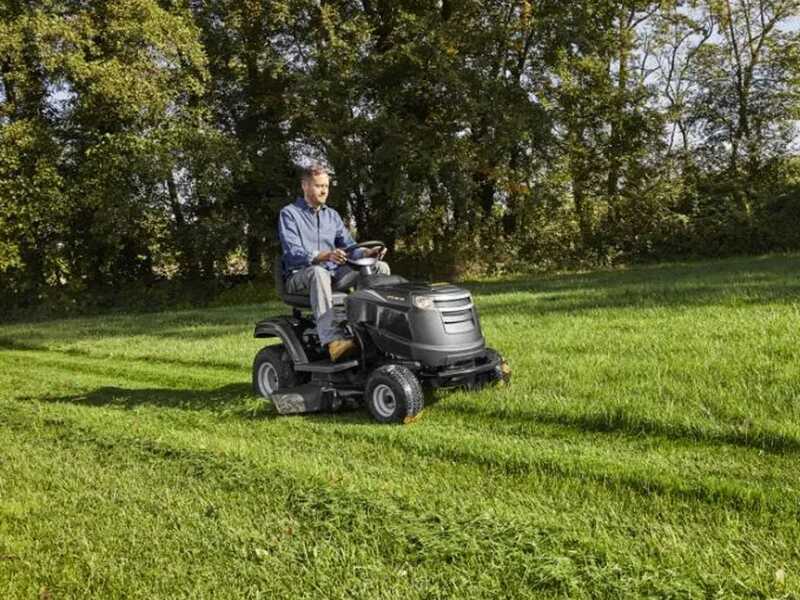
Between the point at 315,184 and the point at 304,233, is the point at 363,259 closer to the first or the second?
the point at 304,233

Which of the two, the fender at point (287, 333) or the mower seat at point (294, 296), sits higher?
the mower seat at point (294, 296)

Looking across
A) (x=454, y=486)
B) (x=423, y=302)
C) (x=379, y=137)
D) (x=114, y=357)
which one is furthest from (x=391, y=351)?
(x=379, y=137)

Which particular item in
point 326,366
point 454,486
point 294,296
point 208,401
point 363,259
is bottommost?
point 454,486

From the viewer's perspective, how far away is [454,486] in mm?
3777

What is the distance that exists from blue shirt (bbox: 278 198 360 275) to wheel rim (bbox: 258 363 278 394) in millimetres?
950

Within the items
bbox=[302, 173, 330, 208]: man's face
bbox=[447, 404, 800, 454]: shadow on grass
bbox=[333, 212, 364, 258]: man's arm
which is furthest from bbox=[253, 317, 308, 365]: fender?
bbox=[447, 404, 800, 454]: shadow on grass

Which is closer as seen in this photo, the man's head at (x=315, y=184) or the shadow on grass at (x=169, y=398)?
the man's head at (x=315, y=184)

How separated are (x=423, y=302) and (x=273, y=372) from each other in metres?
1.84

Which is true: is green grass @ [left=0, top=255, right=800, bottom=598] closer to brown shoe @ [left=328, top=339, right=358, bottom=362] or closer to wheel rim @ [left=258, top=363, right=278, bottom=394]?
wheel rim @ [left=258, top=363, right=278, bottom=394]

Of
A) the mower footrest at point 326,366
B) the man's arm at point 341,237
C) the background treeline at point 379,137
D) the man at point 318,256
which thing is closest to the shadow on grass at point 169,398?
the mower footrest at point 326,366

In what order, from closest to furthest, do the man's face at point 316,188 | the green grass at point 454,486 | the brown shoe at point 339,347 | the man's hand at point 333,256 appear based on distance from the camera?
the green grass at point 454,486 → the man's hand at point 333,256 → the brown shoe at point 339,347 → the man's face at point 316,188

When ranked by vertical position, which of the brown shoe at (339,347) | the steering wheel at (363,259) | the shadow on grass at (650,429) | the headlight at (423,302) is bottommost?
the shadow on grass at (650,429)

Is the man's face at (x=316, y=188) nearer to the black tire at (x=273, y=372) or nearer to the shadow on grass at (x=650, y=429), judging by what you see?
the black tire at (x=273, y=372)

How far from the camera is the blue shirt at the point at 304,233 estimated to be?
569cm
